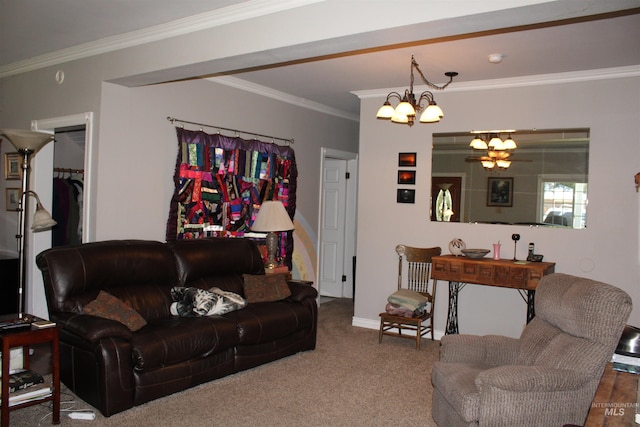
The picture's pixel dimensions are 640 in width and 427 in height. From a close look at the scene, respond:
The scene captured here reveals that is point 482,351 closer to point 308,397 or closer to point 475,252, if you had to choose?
point 308,397

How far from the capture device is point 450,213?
5473 millimetres

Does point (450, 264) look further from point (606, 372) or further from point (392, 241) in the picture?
point (606, 372)

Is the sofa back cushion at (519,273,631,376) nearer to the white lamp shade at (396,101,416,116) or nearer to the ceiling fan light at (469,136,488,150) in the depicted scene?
the white lamp shade at (396,101,416,116)

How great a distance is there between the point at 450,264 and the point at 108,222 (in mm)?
3015

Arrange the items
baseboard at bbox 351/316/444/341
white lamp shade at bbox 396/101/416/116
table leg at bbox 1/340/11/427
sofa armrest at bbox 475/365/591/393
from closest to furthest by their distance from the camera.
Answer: sofa armrest at bbox 475/365/591/393
table leg at bbox 1/340/11/427
white lamp shade at bbox 396/101/416/116
baseboard at bbox 351/316/444/341

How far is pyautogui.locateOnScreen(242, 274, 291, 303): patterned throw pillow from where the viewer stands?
4613mm

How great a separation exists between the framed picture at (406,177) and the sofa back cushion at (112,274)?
8.39 feet

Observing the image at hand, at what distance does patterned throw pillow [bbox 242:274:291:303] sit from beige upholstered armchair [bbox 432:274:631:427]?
1957mm

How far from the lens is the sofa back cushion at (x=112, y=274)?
3.60 metres

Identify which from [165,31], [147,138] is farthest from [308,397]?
[165,31]

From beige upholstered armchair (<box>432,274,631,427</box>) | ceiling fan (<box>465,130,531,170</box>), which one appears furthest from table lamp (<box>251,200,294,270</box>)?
beige upholstered armchair (<box>432,274,631,427</box>)

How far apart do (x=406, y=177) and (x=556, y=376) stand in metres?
3.28

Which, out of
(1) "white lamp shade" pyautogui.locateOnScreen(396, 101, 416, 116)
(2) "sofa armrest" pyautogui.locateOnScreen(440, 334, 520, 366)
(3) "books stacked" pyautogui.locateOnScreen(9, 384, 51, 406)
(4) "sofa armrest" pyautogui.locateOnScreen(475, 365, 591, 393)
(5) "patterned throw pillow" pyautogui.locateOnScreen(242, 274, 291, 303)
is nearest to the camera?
(4) "sofa armrest" pyautogui.locateOnScreen(475, 365, 591, 393)

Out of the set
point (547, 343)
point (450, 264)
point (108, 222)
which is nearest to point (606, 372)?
point (547, 343)
